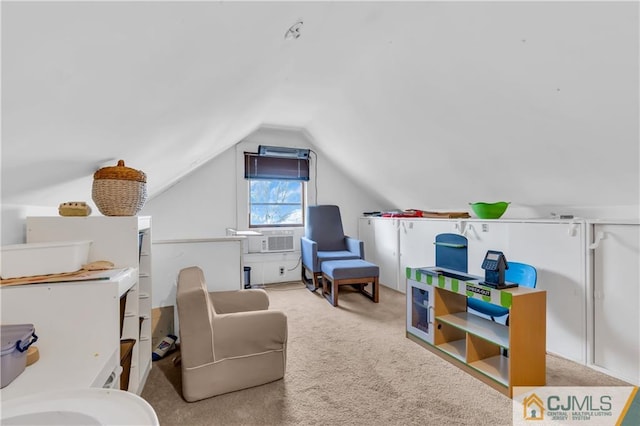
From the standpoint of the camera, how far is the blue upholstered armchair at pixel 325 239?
3824 millimetres

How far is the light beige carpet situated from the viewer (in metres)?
1.54

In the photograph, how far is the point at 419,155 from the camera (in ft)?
9.51

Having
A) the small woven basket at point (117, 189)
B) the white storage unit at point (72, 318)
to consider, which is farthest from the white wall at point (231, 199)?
the white storage unit at point (72, 318)

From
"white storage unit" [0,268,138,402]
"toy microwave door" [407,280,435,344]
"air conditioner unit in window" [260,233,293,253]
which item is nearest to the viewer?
"white storage unit" [0,268,138,402]

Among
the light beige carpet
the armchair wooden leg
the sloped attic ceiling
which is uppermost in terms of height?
the sloped attic ceiling

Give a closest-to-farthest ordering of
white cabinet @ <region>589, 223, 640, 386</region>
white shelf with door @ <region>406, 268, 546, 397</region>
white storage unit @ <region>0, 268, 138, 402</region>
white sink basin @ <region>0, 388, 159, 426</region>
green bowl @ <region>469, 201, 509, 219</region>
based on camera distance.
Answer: white sink basin @ <region>0, 388, 159, 426</region>, white storage unit @ <region>0, 268, 138, 402</region>, white shelf with door @ <region>406, 268, 546, 397</region>, white cabinet @ <region>589, 223, 640, 386</region>, green bowl @ <region>469, 201, 509, 219</region>

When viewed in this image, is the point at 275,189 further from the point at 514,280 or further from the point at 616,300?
the point at 616,300

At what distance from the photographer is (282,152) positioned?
4301 millimetres

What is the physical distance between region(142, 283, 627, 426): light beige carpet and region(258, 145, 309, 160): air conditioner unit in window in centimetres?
257

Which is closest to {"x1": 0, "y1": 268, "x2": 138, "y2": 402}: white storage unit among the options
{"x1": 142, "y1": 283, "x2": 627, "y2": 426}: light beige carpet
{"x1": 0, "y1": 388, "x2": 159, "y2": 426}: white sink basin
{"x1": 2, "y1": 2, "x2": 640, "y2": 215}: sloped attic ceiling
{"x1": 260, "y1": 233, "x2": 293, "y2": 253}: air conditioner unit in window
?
{"x1": 0, "y1": 388, "x2": 159, "y2": 426}: white sink basin

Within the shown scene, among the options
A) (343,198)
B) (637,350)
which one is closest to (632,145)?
(637,350)

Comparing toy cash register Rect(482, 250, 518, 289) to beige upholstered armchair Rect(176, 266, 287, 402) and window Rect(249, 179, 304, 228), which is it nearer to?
beige upholstered armchair Rect(176, 266, 287, 402)

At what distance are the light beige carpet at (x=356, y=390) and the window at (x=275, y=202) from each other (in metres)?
2.16

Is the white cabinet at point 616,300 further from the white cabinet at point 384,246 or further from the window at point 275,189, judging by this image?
the window at point 275,189
